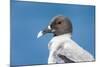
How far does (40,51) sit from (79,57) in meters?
0.45

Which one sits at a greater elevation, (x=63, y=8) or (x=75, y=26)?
(x=63, y=8)

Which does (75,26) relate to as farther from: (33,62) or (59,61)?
(33,62)

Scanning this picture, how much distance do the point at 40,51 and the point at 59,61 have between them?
0.77 feet
